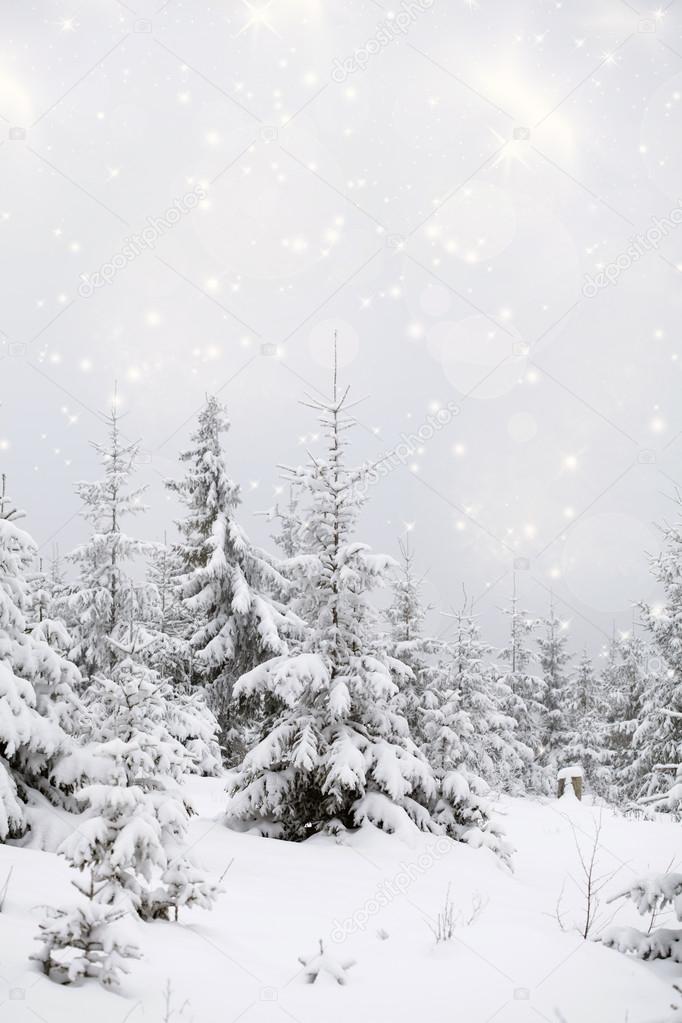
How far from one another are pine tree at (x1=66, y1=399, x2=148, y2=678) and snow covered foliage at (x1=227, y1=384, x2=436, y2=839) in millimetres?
8194

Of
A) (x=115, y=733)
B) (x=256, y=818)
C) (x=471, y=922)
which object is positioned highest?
(x=471, y=922)

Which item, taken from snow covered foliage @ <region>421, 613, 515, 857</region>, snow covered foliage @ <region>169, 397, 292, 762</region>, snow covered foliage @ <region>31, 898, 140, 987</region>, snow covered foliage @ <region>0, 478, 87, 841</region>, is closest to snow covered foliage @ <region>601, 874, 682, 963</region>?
snow covered foliage @ <region>31, 898, 140, 987</region>

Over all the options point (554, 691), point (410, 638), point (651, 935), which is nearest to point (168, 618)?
point (410, 638)

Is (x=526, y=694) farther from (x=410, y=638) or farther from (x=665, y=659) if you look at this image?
(x=410, y=638)

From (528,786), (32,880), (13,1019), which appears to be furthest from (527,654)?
(13,1019)

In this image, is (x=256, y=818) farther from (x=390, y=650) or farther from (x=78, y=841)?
(x=78, y=841)

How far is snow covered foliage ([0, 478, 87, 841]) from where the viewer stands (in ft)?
26.0

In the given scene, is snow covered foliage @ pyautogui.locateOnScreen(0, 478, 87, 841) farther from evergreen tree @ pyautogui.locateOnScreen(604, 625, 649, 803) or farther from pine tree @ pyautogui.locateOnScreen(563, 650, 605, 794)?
pine tree @ pyautogui.locateOnScreen(563, 650, 605, 794)

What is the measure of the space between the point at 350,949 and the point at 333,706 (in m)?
4.22

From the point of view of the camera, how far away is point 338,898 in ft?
25.8

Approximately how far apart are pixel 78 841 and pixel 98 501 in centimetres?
1538

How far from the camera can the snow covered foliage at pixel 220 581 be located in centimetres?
1948

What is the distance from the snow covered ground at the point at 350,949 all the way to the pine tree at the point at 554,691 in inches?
957

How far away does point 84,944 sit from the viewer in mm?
3863
